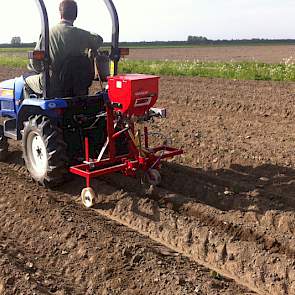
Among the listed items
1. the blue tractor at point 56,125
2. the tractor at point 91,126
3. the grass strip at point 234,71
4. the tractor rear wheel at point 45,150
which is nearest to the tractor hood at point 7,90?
the blue tractor at point 56,125

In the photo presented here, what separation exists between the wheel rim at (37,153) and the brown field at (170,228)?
258mm

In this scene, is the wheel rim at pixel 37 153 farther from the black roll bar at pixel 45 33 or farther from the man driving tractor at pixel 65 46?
the black roll bar at pixel 45 33

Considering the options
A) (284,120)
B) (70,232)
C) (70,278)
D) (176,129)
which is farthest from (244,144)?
(70,278)

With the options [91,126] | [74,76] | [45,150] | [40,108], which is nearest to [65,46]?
[74,76]

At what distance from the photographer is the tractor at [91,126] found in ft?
16.8

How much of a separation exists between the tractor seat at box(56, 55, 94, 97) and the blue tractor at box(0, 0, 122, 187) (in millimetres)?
106

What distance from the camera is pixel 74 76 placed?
5.50m

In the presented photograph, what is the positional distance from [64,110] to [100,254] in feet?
6.76

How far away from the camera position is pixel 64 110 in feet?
18.1

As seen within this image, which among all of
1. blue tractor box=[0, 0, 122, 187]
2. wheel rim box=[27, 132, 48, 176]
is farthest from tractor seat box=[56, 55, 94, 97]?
wheel rim box=[27, 132, 48, 176]

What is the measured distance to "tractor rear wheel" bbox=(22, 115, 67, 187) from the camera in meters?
5.37

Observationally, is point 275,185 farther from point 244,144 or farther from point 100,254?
point 100,254

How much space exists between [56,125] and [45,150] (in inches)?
13.0

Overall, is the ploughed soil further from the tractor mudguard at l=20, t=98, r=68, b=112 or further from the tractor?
the tractor mudguard at l=20, t=98, r=68, b=112
